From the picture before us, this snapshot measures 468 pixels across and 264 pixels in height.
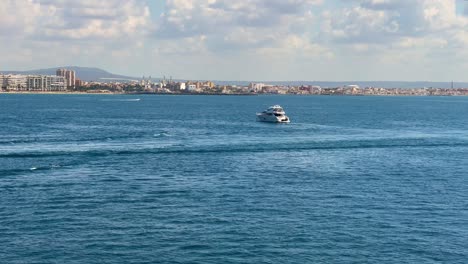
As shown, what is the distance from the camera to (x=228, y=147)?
245 feet

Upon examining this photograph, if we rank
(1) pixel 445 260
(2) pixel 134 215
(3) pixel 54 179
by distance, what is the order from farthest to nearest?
(3) pixel 54 179
(2) pixel 134 215
(1) pixel 445 260

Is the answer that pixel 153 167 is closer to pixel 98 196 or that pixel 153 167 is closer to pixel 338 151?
pixel 98 196

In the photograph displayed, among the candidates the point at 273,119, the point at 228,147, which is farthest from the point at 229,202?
the point at 273,119

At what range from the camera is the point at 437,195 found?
47.3 m

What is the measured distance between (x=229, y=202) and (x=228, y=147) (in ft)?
100

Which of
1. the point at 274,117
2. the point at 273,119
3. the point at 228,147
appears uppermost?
the point at 274,117

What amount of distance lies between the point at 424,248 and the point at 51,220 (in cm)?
2128

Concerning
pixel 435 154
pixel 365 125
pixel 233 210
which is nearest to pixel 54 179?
pixel 233 210

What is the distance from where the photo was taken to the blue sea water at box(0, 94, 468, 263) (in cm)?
3375

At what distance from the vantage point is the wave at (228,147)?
66.4 metres

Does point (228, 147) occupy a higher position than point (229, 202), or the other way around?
point (228, 147)

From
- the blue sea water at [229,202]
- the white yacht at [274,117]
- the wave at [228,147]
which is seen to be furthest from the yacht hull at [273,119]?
the blue sea water at [229,202]

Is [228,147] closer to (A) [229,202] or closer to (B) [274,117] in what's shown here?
(A) [229,202]

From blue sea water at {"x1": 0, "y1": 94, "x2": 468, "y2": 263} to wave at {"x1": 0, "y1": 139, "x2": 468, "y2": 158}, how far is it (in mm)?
214
